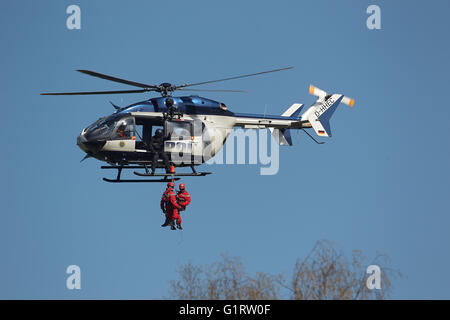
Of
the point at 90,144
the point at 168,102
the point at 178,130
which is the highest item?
the point at 168,102

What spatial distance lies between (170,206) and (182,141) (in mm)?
2442

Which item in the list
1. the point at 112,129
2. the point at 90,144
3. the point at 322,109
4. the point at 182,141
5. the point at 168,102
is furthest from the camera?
the point at 322,109

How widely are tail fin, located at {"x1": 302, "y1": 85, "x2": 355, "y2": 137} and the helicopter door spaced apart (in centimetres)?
521

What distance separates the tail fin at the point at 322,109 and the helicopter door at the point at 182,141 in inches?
205

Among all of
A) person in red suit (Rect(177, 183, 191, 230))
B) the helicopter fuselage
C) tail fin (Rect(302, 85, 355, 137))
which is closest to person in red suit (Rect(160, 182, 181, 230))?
person in red suit (Rect(177, 183, 191, 230))

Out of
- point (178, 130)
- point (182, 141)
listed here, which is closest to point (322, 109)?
point (182, 141)

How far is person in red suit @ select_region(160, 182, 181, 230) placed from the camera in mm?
34219

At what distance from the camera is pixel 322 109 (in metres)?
39.7

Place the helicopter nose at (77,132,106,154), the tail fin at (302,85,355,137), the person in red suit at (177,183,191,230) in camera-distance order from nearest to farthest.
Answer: the helicopter nose at (77,132,106,154)
the person in red suit at (177,183,191,230)
the tail fin at (302,85,355,137)

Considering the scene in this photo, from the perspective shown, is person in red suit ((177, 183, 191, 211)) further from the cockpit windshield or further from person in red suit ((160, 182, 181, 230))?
the cockpit windshield

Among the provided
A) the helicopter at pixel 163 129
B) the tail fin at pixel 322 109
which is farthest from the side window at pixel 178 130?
the tail fin at pixel 322 109

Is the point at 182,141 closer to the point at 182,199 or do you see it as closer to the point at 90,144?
the point at 182,199
